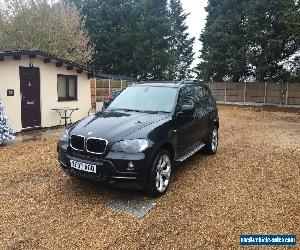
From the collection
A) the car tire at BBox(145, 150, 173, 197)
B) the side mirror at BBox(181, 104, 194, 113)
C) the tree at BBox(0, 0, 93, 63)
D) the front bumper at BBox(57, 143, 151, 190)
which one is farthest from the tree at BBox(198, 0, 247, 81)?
the front bumper at BBox(57, 143, 151, 190)

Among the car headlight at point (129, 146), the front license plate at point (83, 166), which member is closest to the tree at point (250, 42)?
the car headlight at point (129, 146)

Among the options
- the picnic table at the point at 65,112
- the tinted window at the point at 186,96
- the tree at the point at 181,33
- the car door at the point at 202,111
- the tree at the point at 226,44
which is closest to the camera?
the tinted window at the point at 186,96

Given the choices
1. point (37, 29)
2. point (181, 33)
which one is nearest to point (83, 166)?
point (37, 29)

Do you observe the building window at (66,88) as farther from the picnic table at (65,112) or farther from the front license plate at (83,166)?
the front license plate at (83,166)

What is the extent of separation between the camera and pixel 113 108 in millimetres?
6461

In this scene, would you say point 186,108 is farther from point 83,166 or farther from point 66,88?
point 66,88

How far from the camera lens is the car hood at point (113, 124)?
494 cm

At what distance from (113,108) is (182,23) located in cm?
4228

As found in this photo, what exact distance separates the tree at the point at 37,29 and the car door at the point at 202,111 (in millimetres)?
19554

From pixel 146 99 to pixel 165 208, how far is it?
250 centimetres

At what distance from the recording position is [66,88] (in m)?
13.8

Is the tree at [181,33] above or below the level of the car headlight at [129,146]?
above

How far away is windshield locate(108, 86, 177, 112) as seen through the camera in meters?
6.16

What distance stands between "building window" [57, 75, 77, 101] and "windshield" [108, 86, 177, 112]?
728 centimetres
